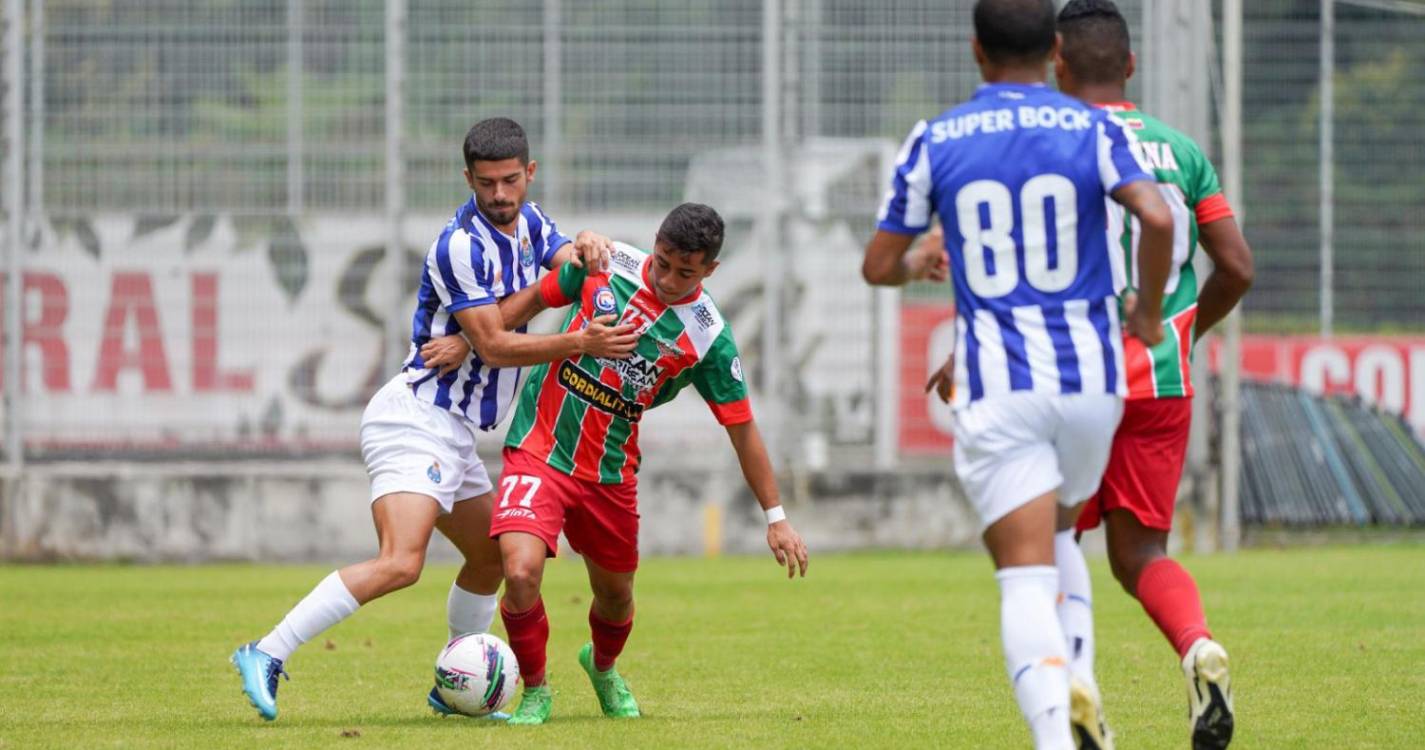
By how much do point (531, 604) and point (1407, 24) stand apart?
47.4ft

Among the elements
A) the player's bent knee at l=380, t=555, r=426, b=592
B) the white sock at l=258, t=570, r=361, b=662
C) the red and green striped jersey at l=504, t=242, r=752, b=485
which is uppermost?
the red and green striped jersey at l=504, t=242, r=752, b=485

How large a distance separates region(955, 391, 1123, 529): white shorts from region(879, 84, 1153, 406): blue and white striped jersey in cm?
4

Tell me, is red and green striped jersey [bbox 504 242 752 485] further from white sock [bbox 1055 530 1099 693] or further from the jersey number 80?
the jersey number 80

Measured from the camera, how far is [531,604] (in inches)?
291

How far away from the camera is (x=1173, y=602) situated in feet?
20.2

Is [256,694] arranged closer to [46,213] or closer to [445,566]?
[445,566]

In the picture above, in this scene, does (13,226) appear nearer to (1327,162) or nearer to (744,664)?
(744,664)

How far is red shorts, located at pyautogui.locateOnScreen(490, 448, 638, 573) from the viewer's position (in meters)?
7.38

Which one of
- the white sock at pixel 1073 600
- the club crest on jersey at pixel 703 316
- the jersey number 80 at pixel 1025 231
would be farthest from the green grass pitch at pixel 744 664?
the jersey number 80 at pixel 1025 231

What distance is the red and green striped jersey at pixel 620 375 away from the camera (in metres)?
7.45

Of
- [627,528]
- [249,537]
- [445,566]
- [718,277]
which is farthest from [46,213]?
[627,528]

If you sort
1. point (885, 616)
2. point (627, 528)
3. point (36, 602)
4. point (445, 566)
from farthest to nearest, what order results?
1. point (445, 566)
2. point (36, 602)
3. point (885, 616)
4. point (627, 528)

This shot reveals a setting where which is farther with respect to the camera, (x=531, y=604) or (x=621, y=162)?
(x=621, y=162)

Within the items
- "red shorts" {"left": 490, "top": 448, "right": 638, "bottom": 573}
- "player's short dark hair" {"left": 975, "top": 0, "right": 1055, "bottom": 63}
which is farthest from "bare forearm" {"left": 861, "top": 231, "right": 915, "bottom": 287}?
"red shorts" {"left": 490, "top": 448, "right": 638, "bottom": 573}
